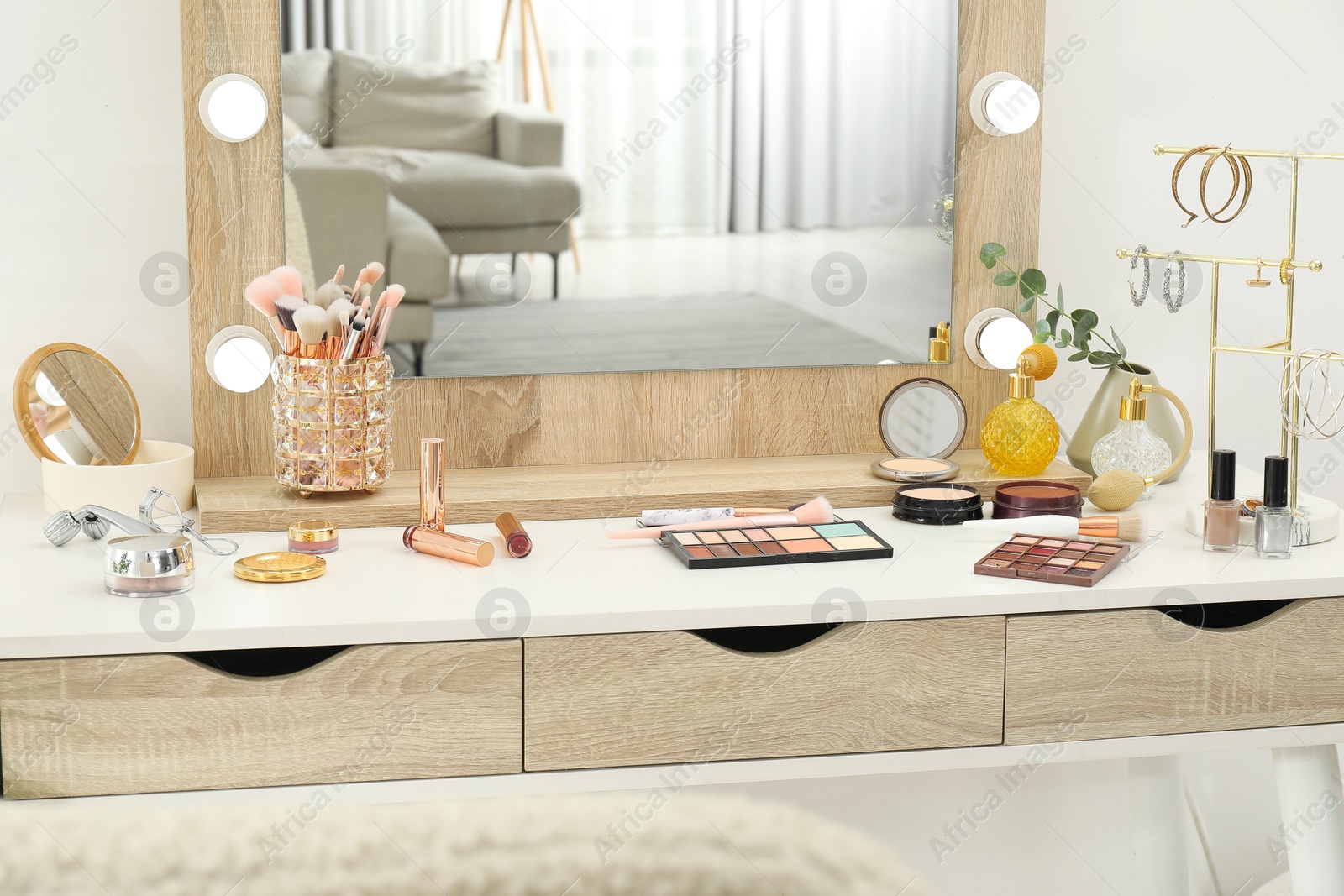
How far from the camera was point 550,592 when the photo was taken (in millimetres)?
1178

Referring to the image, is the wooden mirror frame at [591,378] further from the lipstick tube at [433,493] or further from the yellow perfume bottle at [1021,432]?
the lipstick tube at [433,493]

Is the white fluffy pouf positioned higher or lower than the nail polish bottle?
higher

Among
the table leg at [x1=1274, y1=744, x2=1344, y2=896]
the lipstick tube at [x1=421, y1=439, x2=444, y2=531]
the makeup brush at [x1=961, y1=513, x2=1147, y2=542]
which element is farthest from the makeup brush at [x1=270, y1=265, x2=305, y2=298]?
the table leg at [x1=1274, y1=744, x2=1344, y2=896]

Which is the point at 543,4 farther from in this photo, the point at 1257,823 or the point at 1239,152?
the point at 1257,823

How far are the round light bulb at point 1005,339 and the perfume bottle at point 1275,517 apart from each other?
40cm

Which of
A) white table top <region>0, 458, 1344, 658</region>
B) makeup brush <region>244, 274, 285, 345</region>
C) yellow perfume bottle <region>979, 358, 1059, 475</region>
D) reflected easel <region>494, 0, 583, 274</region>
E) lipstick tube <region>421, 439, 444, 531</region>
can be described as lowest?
white table top <region>0, 458, 1344, 658</region>

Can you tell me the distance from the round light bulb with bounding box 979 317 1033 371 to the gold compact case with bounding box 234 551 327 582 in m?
0.89

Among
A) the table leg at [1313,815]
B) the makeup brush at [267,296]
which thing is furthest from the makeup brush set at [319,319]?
the table leg at [1313,815]

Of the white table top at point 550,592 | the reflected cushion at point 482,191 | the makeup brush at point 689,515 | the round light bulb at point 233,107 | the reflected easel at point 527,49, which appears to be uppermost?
the reflected easel at point 527,49

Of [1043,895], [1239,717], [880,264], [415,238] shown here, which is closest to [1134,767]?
[1043,895]

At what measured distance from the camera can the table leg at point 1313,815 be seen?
1316 millimetres

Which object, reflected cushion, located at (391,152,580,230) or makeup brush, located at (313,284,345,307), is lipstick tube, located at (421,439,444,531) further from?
reflected cushion, located at (391,152,580,230)

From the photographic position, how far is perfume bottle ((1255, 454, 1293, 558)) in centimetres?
129

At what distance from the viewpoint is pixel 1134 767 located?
173 centimetres
